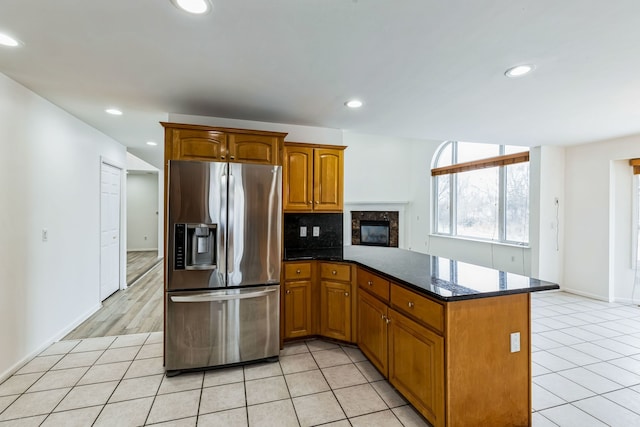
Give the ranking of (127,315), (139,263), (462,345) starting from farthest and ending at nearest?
(139,263), (127,315), (462,345)

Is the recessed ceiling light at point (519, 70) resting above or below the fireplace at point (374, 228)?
above

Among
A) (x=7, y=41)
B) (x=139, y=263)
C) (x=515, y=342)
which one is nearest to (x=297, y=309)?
(x=515, y=342)

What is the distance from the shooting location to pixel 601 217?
4527mm

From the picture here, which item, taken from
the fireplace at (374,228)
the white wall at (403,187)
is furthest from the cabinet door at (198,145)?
the fireplace at (374,228)

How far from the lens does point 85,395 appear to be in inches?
88.0

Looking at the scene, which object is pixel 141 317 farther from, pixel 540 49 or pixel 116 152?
pixel 540 49

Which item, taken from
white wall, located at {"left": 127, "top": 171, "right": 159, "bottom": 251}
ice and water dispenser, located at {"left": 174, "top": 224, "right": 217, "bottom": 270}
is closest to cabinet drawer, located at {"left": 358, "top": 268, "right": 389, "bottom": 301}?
ice and water dispenser, located at {"left": 174, "top": 224, "right": 217, "bottom": 270}

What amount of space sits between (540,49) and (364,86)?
45.9 inches

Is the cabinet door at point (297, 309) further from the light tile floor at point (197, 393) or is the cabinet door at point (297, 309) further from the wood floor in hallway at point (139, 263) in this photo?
the wood floor in hallway at point (139, 263)

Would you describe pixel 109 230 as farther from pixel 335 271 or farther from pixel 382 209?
pixel 382 209

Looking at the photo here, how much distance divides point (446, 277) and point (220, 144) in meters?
2.14

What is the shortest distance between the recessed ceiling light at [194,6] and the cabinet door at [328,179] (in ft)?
6.30

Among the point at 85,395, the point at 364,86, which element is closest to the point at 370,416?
the point at 85,395

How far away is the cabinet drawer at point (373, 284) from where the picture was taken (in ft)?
7.63
